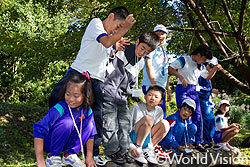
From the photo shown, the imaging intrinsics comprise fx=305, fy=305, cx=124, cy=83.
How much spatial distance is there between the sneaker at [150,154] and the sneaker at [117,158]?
347 mm

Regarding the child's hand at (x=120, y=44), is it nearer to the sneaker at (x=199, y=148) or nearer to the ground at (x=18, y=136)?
the sneaker at (x=199, y=148)

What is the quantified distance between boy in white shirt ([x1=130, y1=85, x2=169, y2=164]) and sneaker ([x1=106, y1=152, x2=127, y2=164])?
18 centimetres

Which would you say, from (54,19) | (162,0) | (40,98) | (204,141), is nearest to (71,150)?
(204,141)

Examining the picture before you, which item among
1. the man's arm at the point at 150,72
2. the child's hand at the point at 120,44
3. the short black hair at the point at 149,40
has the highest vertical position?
the short black hair at the point at 149,40

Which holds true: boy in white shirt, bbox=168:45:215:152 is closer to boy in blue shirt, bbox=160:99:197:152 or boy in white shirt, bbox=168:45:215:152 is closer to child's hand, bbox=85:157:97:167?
boy in blue shirt, bbox=160:99:197:152

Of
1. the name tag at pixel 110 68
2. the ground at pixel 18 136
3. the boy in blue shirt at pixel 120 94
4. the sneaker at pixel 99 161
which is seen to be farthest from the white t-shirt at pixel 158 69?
the ground at pixel 18 136

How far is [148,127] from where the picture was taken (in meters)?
3.59

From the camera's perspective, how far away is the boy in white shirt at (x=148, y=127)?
3596mm

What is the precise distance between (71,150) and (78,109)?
16.1 inches

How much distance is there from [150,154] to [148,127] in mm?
341

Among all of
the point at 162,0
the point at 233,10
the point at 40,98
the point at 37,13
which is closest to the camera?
the point at 162,0

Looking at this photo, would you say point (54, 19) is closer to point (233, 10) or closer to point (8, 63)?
point (8, 63)

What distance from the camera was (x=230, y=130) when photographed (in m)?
5.57

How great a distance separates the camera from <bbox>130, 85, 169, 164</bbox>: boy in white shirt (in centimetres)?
360
